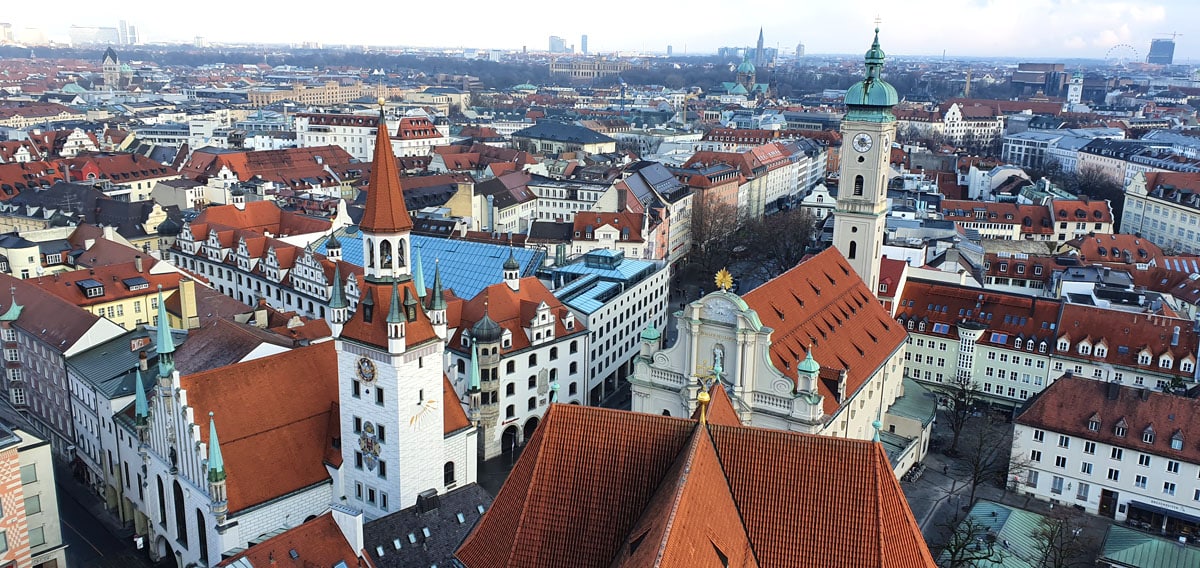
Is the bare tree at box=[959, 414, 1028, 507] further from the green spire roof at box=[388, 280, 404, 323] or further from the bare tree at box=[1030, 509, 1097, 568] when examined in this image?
the green spire roof at box=[388, 280, 404, 323]

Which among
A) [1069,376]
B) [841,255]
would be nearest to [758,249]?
[841,255]

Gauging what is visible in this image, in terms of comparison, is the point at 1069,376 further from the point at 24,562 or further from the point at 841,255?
the point at 24,562

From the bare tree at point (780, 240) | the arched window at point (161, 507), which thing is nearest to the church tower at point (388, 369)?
the arched window at point (161, 507)

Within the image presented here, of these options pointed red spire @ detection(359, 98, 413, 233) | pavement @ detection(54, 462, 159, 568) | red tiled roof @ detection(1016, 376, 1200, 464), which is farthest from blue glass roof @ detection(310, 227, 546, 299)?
red tiled roof @ detection(1016, 376, 1200, 464)

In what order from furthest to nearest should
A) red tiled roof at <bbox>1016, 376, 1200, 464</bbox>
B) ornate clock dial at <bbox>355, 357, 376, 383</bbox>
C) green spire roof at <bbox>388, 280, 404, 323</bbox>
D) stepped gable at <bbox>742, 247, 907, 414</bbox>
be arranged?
red tiled roof at <bbox>1016, 376, 1200, 464</bbox>, stepped gable at <bbox>742, 247, 907, 414</bbox>, ornate clock dial at <bbox>355, 357, 376, 383</bbox>, green spire roof at <bbox>388, 280, 404, 323</bbox>

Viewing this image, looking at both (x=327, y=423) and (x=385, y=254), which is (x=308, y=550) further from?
(x=385, y=254)

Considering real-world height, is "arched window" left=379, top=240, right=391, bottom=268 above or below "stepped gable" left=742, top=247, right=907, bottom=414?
above

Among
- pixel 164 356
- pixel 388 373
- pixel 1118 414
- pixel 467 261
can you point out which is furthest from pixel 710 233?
pixel 164 356
